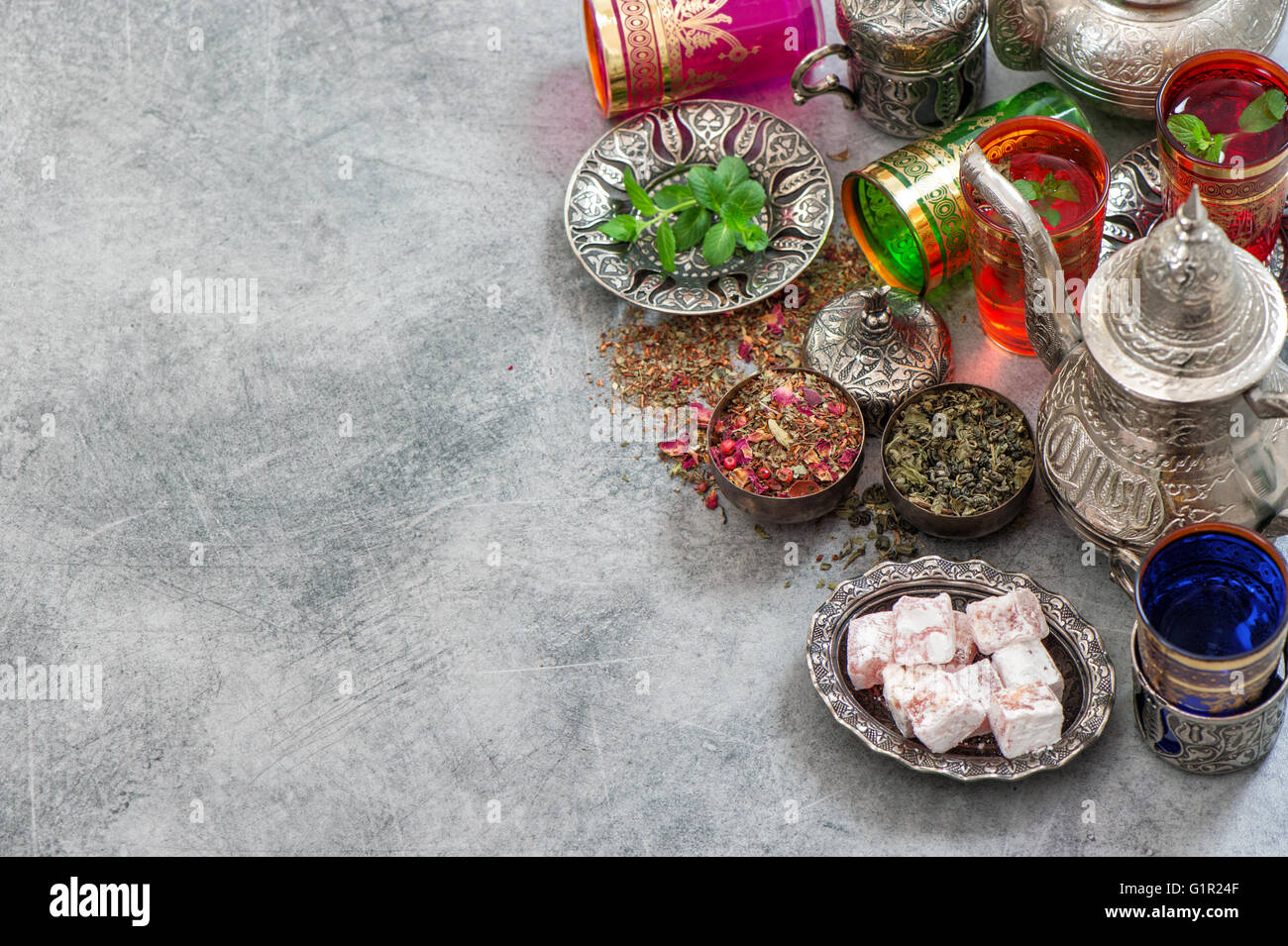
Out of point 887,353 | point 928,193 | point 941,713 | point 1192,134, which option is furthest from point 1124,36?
point 941,713

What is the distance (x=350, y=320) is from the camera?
7.27ft

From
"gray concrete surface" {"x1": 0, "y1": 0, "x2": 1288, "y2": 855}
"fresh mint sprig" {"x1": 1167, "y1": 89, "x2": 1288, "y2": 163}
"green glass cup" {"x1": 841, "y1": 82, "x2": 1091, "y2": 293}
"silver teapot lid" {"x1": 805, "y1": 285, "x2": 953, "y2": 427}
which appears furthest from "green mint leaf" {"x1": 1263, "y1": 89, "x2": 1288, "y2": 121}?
"silver teapot lid" {"x1": 805, "y1": 285, "x2": 953, "y2": 427}

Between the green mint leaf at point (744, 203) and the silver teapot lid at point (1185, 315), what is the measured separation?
691mm

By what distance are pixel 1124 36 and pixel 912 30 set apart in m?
0.29

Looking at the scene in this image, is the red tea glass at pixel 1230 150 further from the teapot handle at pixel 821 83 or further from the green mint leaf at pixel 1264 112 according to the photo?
the teapot handle at pixel 821 83

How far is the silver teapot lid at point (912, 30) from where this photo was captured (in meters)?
2.06

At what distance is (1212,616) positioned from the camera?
1686 mm

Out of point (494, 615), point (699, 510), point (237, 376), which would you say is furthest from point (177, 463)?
point (699, 510)

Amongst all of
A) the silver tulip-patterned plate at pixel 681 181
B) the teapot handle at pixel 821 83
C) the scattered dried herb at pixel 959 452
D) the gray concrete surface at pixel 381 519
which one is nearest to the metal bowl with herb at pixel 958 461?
the scattered dried herb at pixel 959 452

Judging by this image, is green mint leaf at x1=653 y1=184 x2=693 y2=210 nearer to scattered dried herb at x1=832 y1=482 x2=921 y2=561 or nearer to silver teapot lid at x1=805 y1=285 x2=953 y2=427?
silver teapot lid at x1=805 y1=285 x2=953 y2=427

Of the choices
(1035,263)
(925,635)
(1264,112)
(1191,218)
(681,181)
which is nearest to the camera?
(1191,218)

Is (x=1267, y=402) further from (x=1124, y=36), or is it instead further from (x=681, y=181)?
(x=681, y=181)

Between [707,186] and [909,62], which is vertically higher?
[909,62]

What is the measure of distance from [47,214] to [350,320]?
582mm
